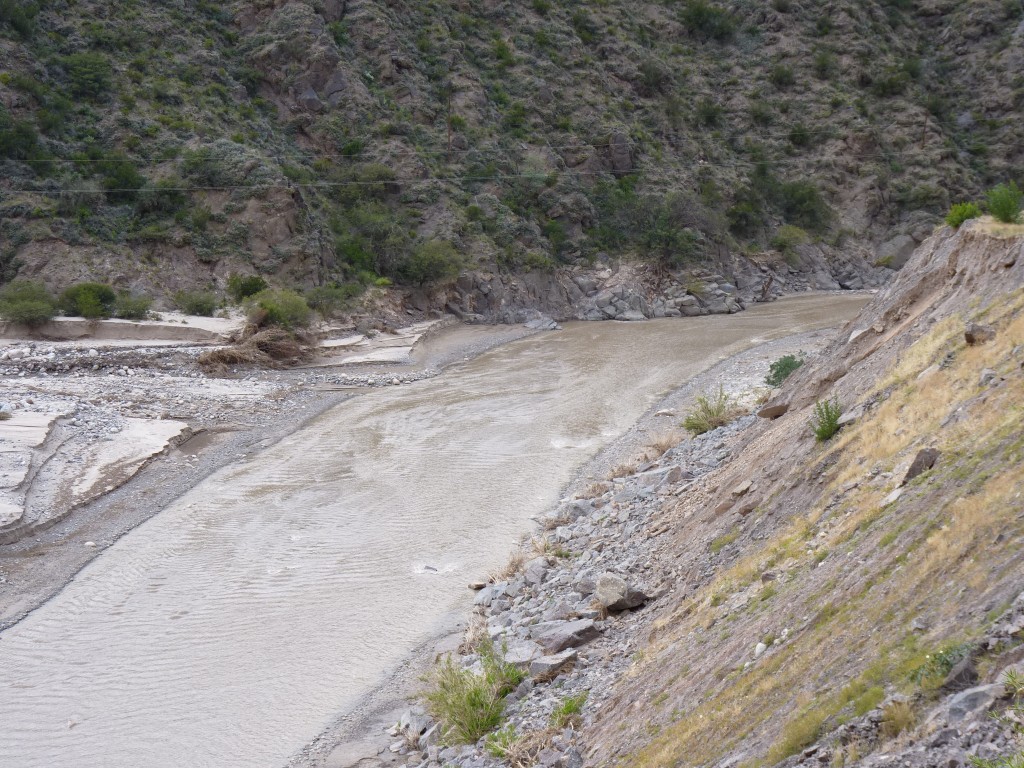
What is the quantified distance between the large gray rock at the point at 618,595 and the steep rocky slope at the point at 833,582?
0.02 meters

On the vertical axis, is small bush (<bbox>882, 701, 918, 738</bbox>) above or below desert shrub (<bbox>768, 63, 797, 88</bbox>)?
below

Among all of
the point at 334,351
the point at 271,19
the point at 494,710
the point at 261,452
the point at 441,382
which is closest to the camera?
the point at 494,710

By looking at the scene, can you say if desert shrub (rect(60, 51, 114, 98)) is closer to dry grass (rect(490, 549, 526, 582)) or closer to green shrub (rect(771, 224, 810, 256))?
green shrub (rect(771, 224, 810, 256))

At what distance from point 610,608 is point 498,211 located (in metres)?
41.1

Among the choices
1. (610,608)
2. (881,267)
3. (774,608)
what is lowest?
(881,267)

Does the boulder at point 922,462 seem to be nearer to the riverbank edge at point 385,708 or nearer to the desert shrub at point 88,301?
the riverbank edge at point 385,708

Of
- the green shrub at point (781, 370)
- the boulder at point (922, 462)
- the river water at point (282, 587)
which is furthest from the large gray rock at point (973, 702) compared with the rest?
the green shrub at point (781, 370)

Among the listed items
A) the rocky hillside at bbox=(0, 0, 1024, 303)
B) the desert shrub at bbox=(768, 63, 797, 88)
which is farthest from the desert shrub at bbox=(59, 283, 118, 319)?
the desert shrub at bbox=(768, 63, 797, 88)

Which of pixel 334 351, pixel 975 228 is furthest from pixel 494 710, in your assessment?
pixel 334 351

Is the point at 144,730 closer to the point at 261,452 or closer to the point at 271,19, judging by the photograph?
the point at 261,452

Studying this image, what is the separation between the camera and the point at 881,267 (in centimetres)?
5600

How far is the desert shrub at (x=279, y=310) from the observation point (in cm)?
3180

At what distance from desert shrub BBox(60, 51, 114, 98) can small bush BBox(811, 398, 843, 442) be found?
43245 millimetres

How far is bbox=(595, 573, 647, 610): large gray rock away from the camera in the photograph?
30.7 feet
